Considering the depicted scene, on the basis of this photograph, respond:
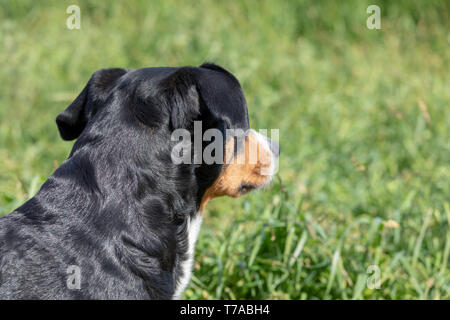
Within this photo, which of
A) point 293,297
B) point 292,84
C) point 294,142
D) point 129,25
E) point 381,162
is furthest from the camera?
point 129,25

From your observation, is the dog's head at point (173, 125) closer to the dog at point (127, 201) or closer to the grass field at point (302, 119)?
the dog at point (127, 201)

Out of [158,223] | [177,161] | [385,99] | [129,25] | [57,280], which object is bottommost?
[57,280]

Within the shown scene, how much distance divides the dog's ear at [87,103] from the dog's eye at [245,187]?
0.75 metres

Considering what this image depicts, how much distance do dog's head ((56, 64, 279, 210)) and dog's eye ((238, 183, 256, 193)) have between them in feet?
0.39

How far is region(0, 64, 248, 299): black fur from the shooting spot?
2221 millimetres

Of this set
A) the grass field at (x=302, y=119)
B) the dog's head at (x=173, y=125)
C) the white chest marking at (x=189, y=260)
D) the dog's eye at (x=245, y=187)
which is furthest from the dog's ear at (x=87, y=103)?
the grass field at (x=302, y=119)

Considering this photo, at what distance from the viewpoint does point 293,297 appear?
3.45 meters

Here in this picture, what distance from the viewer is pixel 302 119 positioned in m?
6.25

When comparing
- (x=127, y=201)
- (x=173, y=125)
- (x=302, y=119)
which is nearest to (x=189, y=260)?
(x=127, y=201)

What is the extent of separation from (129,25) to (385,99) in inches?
127

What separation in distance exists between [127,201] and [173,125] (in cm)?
36

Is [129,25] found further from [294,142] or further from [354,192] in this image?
[354,192]

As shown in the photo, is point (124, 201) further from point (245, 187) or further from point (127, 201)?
point (245, 187)
